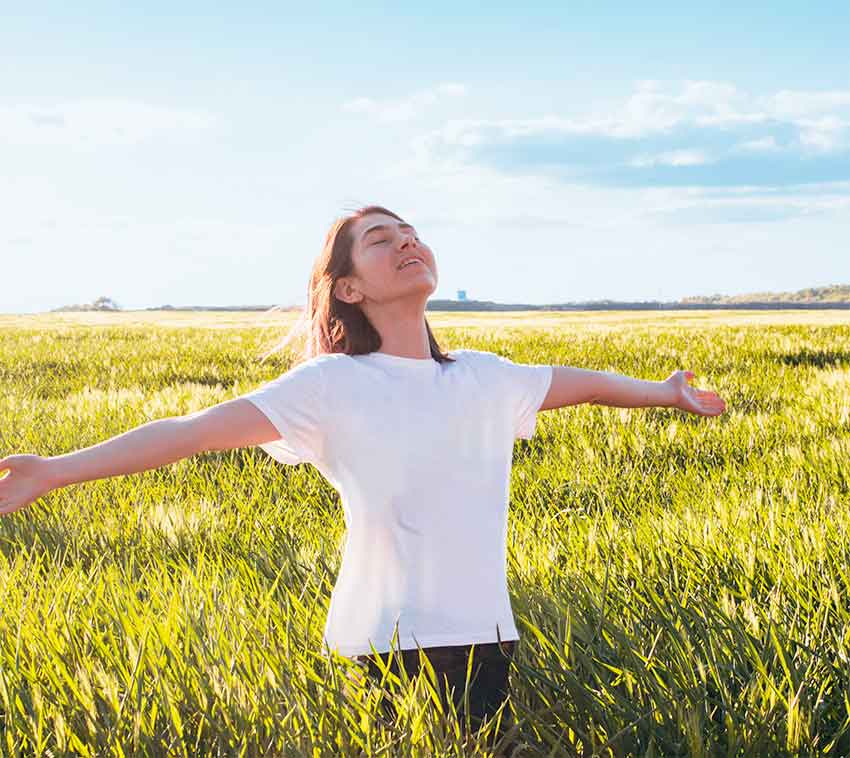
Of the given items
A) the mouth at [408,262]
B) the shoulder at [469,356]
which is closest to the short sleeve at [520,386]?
the shoulder at [469,356]

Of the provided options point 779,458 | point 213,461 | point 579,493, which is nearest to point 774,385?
point 779,458

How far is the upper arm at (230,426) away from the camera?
74.7 inches

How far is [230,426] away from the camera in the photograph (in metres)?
1.92

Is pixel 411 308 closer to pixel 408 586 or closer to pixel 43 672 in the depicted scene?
pixel 408 586

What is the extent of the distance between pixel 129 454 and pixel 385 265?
2.69 feet

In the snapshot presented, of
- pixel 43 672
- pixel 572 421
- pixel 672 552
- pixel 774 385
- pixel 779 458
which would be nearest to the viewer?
pixel 43 672

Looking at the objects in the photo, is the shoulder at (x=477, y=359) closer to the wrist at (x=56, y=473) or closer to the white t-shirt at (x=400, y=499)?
the white t-shirt at (x=400, y=499)

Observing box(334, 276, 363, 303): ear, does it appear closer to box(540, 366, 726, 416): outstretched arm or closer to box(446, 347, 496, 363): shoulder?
box(446, 347, 496, 363): shoulder

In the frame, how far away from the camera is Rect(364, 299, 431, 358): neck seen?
88.8 inches

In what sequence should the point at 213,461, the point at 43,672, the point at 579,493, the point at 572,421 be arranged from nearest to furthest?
the point at 43,672, the point at 579,493, the point at 213,461, the point at 572,421

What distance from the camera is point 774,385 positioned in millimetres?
7340

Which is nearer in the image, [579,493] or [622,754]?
[622,754]

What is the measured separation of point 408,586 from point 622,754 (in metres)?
0.56

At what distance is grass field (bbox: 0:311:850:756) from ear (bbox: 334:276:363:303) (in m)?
0.79
